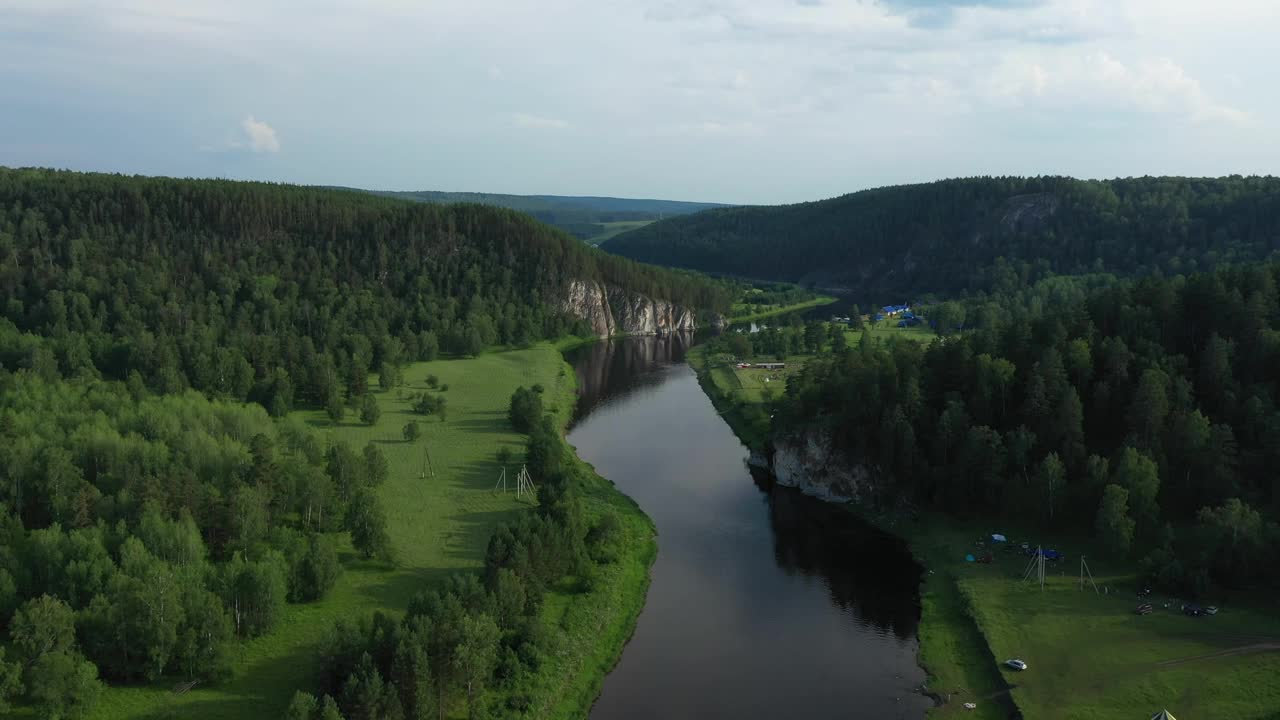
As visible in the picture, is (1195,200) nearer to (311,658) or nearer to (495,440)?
(495,440)

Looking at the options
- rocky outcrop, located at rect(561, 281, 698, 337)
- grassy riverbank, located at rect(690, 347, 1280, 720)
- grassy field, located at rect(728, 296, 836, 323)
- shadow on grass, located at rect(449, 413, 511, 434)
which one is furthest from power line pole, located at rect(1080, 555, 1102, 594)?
grassy field, located at rect(728, 296, 836, 323)

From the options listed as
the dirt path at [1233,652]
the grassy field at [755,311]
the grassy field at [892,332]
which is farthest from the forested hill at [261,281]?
the dirt path at [1233,652]

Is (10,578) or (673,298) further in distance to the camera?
(673,298)

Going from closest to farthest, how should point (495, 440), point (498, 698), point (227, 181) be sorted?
point (498, 698)
point (495, 440)
point (227, 181)

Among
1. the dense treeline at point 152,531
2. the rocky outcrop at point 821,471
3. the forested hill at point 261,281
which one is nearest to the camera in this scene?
the dense treeline at point 152,531

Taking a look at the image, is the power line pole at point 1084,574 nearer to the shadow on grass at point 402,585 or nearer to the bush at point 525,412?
the shadow on grass at point 402,585

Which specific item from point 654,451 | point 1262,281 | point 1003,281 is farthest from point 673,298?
point 1262,281

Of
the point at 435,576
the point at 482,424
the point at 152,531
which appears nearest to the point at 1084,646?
the point at 435,576
